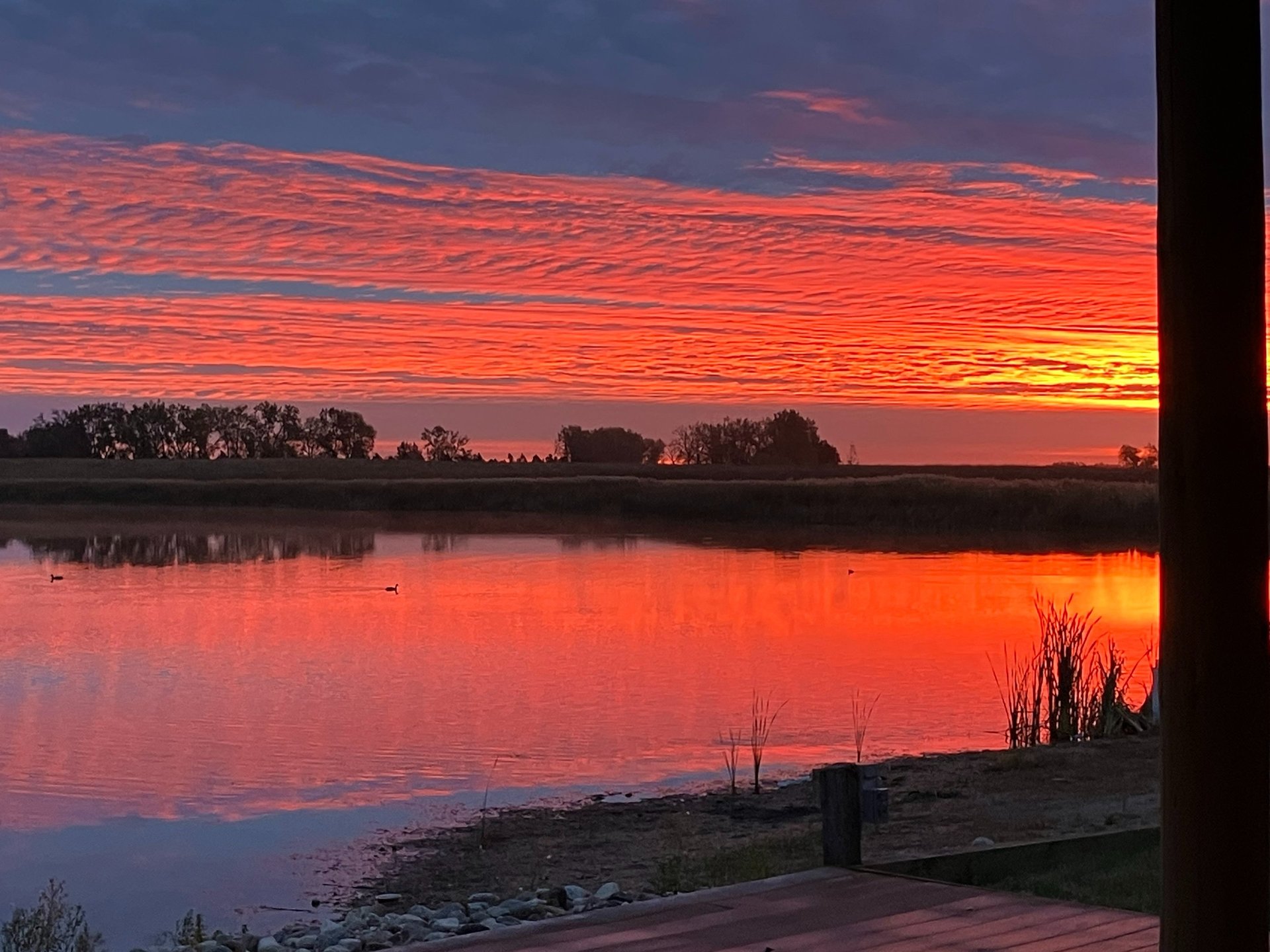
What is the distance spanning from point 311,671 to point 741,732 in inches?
216

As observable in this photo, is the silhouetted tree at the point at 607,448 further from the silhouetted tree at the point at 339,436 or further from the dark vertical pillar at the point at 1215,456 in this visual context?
the dark vertical pillar at the point at 1215,456

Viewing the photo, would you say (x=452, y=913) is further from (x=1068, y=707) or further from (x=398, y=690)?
(x=398, y=690)

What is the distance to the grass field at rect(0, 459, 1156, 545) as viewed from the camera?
145 feet

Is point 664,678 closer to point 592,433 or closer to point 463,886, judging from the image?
point 463,886

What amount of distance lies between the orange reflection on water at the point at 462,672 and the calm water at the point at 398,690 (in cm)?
5

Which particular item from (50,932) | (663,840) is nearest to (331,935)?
(50,932)

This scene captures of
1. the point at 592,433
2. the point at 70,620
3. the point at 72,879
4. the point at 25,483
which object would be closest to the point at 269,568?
the point at 70,620

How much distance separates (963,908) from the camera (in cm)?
509

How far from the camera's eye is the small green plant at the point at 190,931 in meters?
6.65

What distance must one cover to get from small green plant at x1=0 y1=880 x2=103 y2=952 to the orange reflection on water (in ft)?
8.13

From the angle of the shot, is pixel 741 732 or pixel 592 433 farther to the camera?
pixel 592 433

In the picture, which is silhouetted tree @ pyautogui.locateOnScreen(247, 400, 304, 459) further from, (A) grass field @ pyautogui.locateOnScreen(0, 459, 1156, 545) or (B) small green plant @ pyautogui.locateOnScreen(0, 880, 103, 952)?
(B) small green plant @ pyautogui.locateOnScreen(0, 880, 103, 952)

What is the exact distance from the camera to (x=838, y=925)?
4855mm

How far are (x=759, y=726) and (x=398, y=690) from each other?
392 centimetres
